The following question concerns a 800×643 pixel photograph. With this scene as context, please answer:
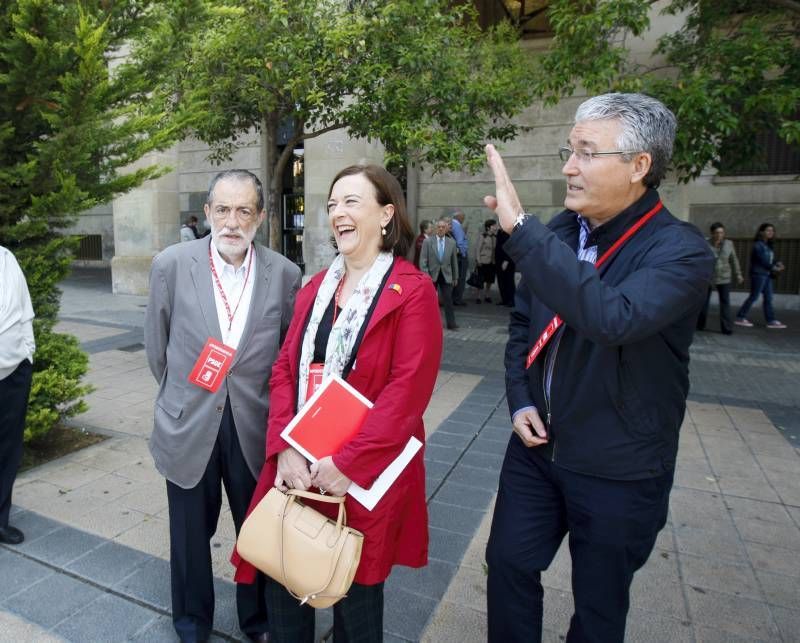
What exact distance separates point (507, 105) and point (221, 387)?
6.51m

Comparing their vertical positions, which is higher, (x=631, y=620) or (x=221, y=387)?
(x=221, y=387)

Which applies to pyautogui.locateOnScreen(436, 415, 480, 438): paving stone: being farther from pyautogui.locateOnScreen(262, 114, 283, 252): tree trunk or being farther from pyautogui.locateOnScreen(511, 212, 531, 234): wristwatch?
pyautogui.locateOnScreen(511, 212, 531, 234): wristwatch

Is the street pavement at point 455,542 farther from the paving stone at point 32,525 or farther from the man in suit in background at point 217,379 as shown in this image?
the man in suit in background at point 217,379

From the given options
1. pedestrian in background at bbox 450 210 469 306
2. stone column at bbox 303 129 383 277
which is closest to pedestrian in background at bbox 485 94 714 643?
stone column at bbox 303 129 383 277

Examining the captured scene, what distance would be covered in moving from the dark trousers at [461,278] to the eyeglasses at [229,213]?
10059 mm

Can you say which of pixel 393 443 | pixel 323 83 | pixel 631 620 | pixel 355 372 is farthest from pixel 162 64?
pixel 631 620

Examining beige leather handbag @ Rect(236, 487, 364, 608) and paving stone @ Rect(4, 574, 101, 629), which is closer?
beige leather handbag @ Rect(236, 487, 364, 608)

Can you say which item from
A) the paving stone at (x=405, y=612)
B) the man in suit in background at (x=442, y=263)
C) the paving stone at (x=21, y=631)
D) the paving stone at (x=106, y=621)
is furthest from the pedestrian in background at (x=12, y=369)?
the man in suit in background at (x=442, y=263)

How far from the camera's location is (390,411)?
2010 mm

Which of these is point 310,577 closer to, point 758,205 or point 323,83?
point 323,83

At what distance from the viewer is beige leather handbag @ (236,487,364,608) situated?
75.4 inches

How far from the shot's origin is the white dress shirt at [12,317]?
304 centimetres

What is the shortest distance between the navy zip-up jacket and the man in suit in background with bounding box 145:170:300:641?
1143mm

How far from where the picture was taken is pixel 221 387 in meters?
2.39
